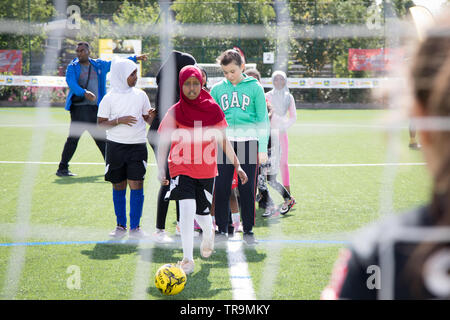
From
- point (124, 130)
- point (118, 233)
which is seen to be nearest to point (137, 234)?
point (118, 233)

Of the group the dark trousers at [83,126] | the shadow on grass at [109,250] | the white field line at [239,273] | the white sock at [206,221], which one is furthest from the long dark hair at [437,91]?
the dark trousers at [83,126]

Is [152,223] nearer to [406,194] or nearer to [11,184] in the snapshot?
[11,184]

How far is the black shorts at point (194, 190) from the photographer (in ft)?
12.9

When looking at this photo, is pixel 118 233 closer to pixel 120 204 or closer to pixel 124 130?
pixel 120 204

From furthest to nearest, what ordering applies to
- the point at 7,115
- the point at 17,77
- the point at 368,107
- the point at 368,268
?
1. the point at 368,107
2. the point at 17,77
3. the point at 7,115
4. the point at 368,268

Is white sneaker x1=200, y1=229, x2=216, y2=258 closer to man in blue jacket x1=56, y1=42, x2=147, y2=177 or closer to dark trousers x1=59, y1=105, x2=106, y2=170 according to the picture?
man in blue jacket x1=56, y1=42, x2=147, y2=177

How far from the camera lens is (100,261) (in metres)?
4.26

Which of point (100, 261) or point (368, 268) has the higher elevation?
point (368, 268)

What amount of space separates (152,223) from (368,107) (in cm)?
1911

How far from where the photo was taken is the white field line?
11.5ft

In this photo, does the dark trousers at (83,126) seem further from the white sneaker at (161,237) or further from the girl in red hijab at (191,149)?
the girl in red hijab at (191,149)
